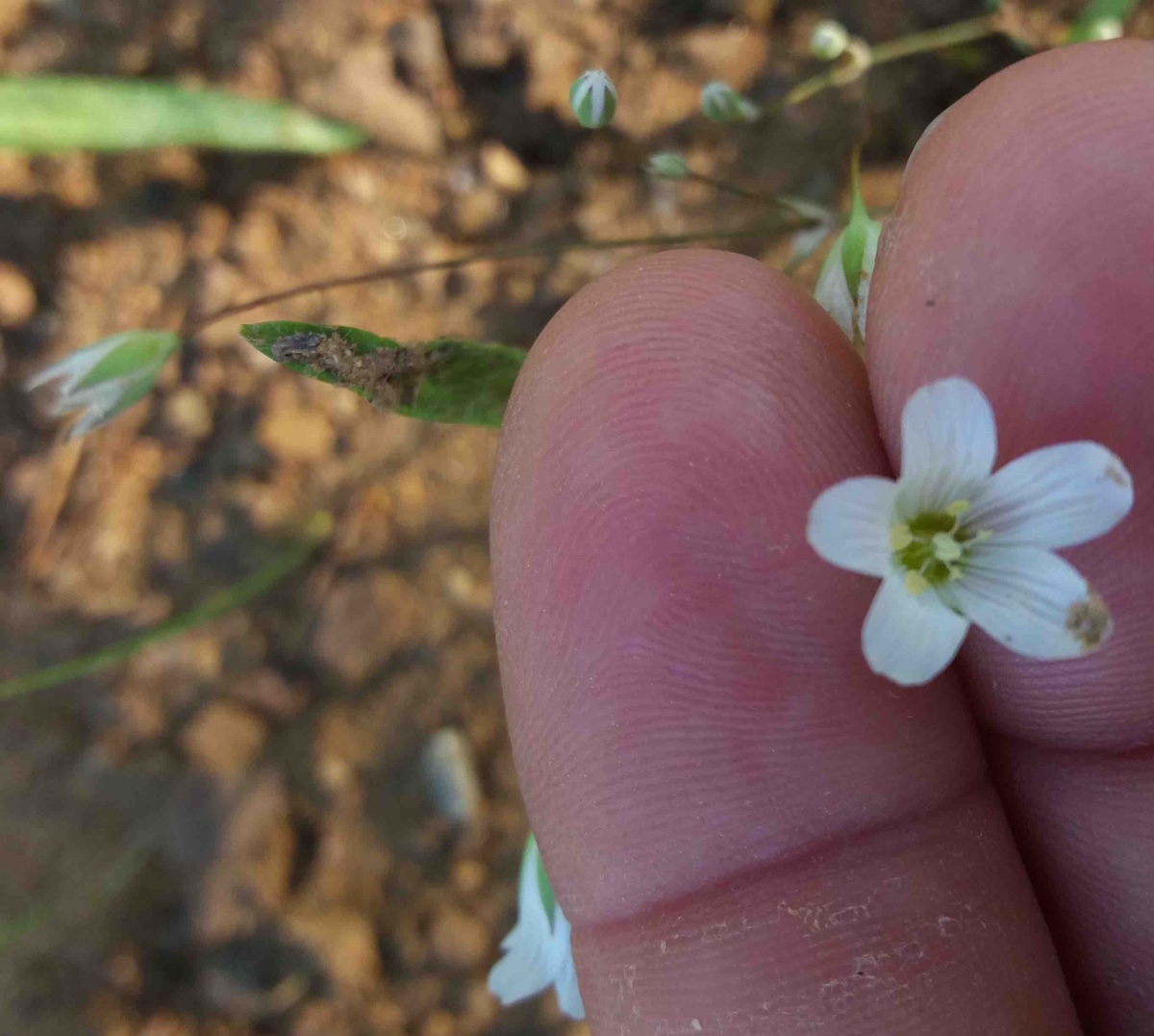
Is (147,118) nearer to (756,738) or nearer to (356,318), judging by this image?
(356,318)

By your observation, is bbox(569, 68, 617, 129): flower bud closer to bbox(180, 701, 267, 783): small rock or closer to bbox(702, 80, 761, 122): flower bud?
bbox(702, 80, 761, 122): flower bud

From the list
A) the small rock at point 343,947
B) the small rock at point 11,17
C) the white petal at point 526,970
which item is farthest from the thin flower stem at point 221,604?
the small rock at point 11,17

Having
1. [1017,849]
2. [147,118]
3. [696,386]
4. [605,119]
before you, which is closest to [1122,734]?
[1017,849]

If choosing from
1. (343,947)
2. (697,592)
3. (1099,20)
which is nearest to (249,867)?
(343,947)

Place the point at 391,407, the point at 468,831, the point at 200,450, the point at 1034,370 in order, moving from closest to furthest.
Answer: the point at 1034,370 < the point at 391,407 < the point at 468,831 < the point at 200,450

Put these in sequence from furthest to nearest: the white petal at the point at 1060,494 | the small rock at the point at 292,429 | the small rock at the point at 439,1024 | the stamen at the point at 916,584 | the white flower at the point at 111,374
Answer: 1. the small rock at the point at 292,429
2. the small rock at the point at 439,1024
3. the white flower at the point at 111,374
4. the stamen at the point at 916,584
5. the white petal at the point at 1060,494

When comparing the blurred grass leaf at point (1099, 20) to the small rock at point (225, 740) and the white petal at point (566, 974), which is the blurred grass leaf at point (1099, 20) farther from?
the small rock at point (225, 740)

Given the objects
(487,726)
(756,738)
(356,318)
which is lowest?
(487,726)
